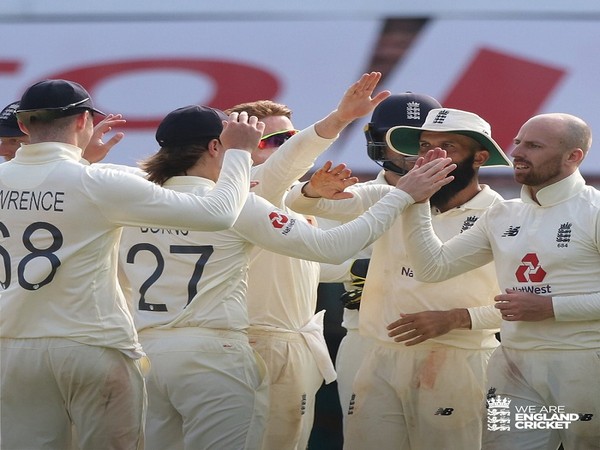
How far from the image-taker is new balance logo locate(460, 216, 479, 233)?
447 cm

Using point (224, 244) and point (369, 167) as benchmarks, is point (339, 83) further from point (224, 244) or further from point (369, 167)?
point (224, 244)

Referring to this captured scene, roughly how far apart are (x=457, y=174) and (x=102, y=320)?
1.55 m

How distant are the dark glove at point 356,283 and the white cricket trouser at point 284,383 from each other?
15.9 inches

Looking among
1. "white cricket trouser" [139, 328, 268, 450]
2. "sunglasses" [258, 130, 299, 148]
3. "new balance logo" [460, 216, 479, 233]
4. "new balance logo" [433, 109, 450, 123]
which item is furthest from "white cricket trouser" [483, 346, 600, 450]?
"sunglasses" [258, 130, 299, 148]

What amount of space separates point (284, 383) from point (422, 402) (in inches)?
22.2

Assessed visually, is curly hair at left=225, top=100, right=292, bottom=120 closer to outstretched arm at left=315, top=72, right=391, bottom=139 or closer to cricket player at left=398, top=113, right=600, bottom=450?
outstretched arm at left=315, top=72, right=391, bottom=139

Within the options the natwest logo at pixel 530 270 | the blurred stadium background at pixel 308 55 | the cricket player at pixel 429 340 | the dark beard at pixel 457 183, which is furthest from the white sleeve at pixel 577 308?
the blurred stadium background at pixel 308 55

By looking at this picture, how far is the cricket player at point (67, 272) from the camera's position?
3.58m

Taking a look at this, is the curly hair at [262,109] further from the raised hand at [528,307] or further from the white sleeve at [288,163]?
the raised hand at [528,307]

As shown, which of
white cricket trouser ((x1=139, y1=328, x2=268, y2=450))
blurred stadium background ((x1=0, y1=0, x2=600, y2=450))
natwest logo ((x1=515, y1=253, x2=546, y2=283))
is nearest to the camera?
white cricket trouser ((x1=139, y1=328, x2=268, y2=450))

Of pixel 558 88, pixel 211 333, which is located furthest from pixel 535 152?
pixel 558 88

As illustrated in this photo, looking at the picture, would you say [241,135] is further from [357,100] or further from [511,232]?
[511,232]

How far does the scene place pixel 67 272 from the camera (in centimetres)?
362

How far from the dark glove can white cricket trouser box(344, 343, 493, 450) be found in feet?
1.82
